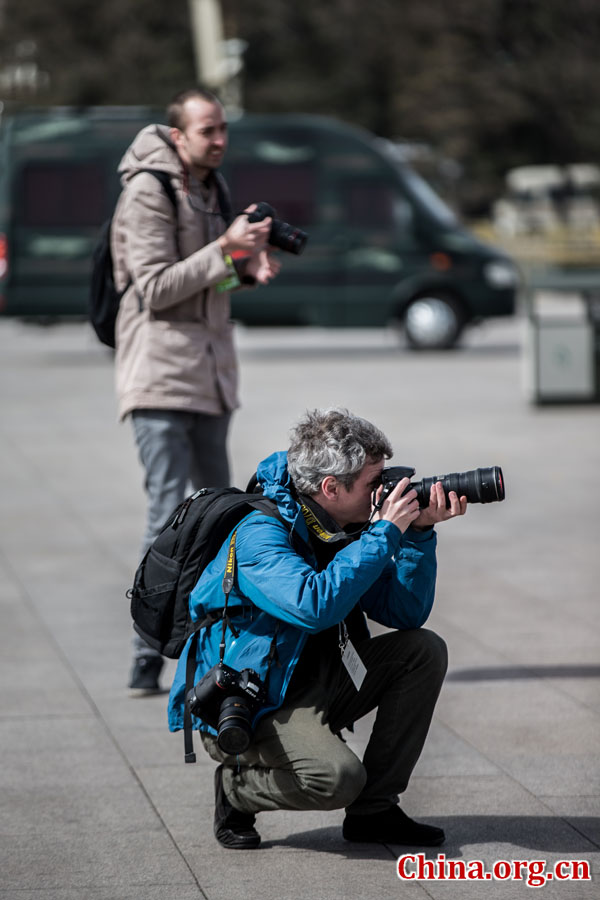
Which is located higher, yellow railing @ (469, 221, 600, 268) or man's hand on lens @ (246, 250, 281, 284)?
yellow railing @ (469, 221, 600, 268)

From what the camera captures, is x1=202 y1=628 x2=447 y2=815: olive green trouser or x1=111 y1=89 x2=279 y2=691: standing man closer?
x1=202 y1=628 x2=447 y2=815: olive green trouser

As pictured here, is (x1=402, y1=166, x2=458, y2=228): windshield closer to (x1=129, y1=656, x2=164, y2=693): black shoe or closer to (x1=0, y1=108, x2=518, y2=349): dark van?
(x1=0, y1=108, x2=518, y2=349): dark van

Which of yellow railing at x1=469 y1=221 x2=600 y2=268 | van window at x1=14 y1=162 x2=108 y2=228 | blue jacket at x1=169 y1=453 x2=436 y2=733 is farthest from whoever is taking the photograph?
yellow railing at x1=469 y1=221 x2=600 y2=268

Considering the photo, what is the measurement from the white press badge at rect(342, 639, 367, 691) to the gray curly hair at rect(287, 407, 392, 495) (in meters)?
0.39

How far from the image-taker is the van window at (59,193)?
1736 centimetres

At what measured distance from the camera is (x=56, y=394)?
14.4 metres

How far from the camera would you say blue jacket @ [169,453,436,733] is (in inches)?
142

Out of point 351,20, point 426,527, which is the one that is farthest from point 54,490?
point 351,20

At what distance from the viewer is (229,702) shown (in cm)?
367

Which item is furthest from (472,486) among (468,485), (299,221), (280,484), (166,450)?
(299,221)

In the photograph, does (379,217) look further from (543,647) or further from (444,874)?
(444,874)

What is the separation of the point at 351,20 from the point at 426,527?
44.5m

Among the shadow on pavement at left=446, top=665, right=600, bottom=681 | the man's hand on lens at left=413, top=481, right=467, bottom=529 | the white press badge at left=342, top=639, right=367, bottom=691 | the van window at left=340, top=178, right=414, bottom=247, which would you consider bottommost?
the shadow on pavement at left=446, top=665, right=600, bottom=681

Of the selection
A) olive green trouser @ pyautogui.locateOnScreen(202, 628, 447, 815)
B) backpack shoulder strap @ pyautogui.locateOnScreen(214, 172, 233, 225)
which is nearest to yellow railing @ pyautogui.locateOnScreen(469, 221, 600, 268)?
backpack shoulder strap @ pyautogui.locateOnScreen(214, 172, 233, 225)
